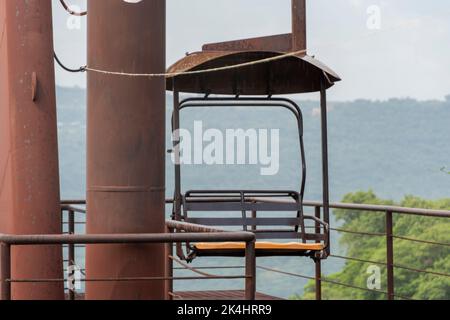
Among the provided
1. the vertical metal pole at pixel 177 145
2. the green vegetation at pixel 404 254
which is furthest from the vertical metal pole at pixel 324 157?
the green vegetation at pixel 404 254

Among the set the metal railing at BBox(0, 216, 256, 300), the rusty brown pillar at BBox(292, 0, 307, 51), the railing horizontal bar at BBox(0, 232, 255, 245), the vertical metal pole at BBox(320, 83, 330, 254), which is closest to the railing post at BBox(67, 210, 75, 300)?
the metal railing at BBox(0, 216, 256, 300)

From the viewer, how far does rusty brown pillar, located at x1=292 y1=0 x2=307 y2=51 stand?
8.36m

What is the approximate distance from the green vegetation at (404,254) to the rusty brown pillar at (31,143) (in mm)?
54025

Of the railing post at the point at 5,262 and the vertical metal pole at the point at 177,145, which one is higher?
the vertical metal pole at the point at 177,145

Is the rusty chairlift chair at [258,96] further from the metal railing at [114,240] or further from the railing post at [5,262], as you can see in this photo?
the railing post at [5,262]

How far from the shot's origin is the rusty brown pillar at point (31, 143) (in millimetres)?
6828

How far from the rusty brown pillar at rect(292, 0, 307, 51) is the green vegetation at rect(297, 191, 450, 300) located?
5226 cm

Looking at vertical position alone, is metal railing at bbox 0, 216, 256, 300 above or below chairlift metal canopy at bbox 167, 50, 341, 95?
below

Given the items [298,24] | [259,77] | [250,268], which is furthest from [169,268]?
[259,77]

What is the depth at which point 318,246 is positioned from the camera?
837 centimetres

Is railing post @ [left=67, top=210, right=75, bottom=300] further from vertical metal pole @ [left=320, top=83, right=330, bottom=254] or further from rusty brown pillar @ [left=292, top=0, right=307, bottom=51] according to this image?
rusty brown pillar @ [left=292, top=0, right=307, bottom=51]

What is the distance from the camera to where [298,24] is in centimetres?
838

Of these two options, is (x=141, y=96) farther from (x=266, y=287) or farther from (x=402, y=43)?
(x=402, y=43)
